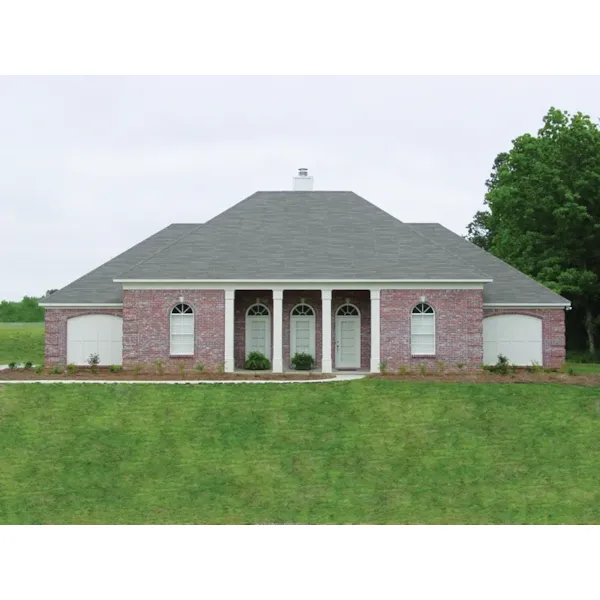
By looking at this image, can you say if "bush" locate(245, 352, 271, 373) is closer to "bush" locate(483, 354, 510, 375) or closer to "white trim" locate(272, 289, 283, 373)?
"white trim" locate(272, 289, 283, 373)

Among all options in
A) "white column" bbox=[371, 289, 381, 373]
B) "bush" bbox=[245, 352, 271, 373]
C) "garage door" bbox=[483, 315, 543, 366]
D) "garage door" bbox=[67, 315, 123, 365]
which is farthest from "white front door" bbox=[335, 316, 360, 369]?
"garage door" bbox=[67, 315, 123, 365]

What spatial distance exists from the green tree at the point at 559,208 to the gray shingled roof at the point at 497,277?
8.96 m

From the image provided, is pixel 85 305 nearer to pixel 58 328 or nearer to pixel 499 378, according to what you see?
pixel 58 328

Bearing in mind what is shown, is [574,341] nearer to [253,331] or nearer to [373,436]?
[253,331]

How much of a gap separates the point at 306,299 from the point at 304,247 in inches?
78.2

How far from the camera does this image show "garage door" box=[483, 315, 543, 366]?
30.0m

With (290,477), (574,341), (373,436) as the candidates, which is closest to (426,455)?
(373,436)

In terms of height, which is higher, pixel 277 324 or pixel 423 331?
pixel 277 324

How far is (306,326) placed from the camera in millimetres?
29656

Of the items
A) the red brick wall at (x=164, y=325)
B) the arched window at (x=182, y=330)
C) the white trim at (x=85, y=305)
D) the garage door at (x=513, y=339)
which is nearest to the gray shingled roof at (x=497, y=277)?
the garage door at (x=513, y=339)

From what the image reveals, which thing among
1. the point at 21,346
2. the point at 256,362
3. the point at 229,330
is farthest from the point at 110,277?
the point at 21,346

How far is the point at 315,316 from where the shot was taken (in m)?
29.7

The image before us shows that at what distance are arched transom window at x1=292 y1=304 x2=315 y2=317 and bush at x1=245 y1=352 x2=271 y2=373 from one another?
228 centimetres

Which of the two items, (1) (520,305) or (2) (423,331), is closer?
(2) (423,331)
